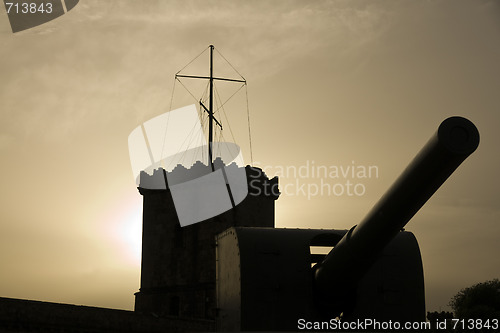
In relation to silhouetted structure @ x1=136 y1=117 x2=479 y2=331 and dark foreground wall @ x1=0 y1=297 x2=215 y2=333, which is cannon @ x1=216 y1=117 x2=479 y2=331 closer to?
silhouetted structure @ x1=136 y1=117 x2=479 y2=331

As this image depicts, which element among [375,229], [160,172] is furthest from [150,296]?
[375,229]

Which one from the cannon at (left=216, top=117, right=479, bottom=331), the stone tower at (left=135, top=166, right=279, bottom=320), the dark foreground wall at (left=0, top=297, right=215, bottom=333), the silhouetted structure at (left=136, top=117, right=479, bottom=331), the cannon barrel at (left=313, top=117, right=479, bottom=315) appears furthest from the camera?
the stone tower at (left=135, top=166, right=279, bottom=320)

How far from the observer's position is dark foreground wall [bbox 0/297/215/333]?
17.6 meters

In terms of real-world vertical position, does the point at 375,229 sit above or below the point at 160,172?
below

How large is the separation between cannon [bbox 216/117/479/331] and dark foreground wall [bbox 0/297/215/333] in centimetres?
897

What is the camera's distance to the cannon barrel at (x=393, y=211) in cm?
637

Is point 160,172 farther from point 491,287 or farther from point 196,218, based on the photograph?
point 491,287

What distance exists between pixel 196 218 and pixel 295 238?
17126 mm

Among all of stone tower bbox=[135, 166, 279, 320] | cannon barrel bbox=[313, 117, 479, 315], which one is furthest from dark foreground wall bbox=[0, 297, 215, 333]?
cannon barrel bbox=[313, 117, 479, 315]

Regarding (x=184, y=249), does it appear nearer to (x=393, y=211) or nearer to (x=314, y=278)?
(x=314, y=278)

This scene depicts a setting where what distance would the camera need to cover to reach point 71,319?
61.2 ft

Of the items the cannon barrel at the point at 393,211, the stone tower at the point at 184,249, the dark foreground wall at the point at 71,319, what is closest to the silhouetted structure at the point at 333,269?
the cannon barrel at the point at 393,211

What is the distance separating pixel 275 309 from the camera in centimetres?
912

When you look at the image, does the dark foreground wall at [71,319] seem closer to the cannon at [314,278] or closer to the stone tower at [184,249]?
the stone tower at [184,249]
